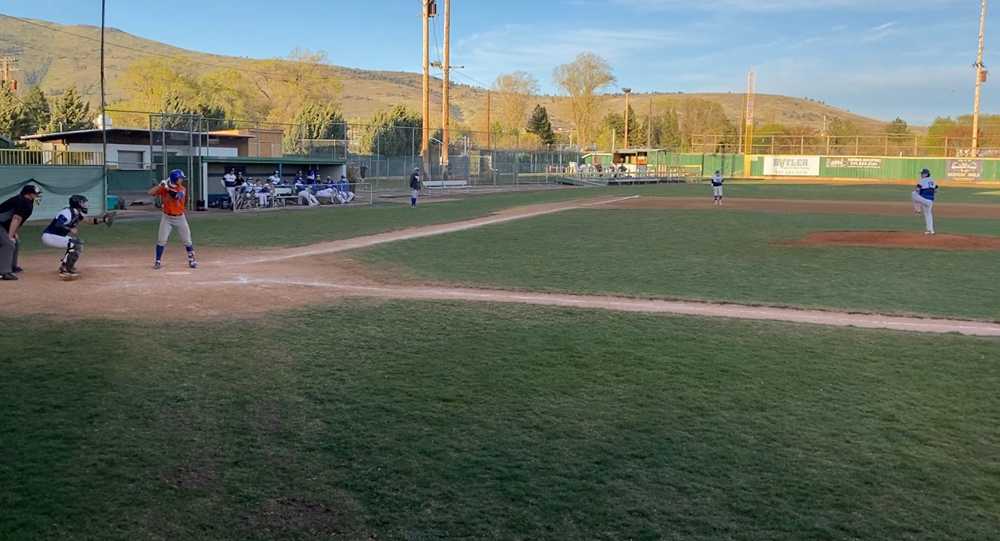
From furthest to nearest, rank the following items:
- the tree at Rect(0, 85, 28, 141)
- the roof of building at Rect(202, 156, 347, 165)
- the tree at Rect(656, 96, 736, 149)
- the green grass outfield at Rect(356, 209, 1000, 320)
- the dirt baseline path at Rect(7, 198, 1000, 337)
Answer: the tree at Rect(656, 96, 736, 149)
the tree at Rect(0, 85, 28, 141)
the roof of building at Rect(202, 156, 347, 165)
the green grass outfield at Rect(356, 209, 1000, 320)
the dirt baseline path at Rect(7, 198, 1000, 337)

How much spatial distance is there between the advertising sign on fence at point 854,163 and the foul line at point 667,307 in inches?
2794

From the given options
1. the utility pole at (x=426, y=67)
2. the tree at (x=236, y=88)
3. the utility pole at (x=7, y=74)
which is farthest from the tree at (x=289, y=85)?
the utility pole at (x=426, y=67)

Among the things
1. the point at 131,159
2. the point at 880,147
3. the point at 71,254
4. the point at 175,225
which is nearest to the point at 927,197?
the point at 175,225

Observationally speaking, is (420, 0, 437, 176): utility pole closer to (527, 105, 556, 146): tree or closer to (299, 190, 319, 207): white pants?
(299, 190, 319, 207): white pants

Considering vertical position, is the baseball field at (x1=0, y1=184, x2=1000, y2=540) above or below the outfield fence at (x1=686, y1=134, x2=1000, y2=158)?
below

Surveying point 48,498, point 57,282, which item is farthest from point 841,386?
point 57,282

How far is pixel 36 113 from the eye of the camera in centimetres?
5878

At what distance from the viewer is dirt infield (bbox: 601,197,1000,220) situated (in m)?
31.3

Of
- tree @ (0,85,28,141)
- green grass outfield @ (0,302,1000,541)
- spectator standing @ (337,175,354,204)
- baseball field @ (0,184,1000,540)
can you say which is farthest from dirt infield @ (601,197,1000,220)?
tree @ (0,85,28,141)

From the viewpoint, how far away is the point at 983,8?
68125mm

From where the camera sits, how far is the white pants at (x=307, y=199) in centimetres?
3312

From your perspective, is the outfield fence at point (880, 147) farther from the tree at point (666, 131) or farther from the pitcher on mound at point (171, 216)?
the pitcher on mound at point (171, 216)

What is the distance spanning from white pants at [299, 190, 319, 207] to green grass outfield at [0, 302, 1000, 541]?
964 inches

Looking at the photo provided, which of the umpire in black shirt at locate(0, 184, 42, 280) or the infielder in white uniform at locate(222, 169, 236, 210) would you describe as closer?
the umpire in black shirt at locate(0, 184, 42, 280)
